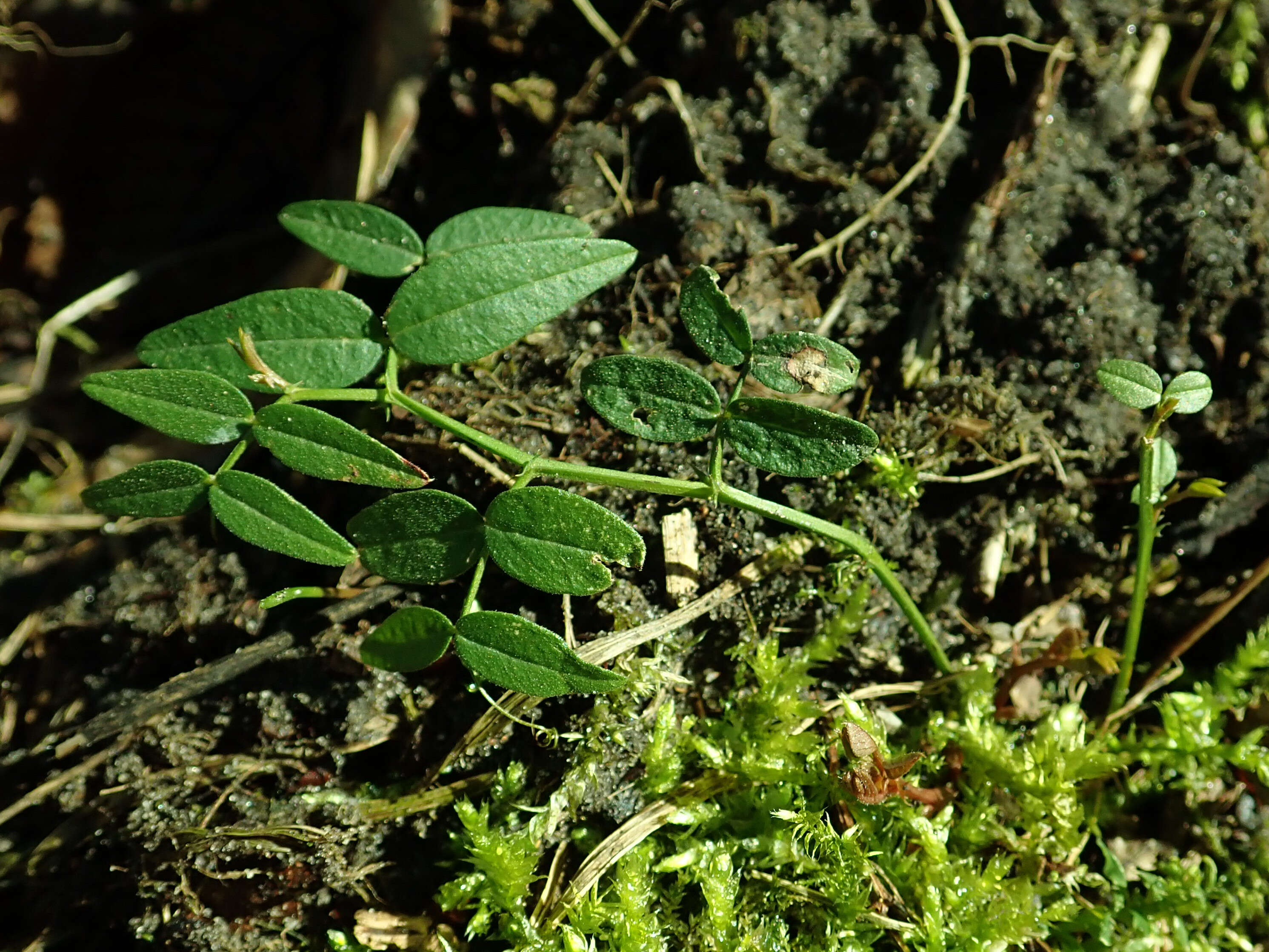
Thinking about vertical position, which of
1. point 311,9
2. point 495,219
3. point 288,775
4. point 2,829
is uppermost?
point 311,9

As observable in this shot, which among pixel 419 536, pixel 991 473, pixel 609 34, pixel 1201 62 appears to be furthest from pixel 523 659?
pixel 1201 62

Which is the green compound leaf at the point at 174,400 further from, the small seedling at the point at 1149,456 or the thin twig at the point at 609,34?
the small seedling at the point at 1149,456

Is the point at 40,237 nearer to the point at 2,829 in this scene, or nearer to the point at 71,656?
the point at 71,656

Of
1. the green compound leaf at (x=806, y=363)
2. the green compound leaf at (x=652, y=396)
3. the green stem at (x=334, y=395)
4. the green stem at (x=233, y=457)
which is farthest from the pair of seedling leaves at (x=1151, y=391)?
the green stem at (x=233, y=457)

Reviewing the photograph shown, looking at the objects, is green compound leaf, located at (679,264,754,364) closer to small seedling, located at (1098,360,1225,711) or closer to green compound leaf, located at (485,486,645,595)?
green compound leaf, located at (485,486,645,595)

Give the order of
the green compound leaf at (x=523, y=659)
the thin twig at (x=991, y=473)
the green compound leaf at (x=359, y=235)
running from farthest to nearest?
the thin twig at (x=991, y=473) < the green compound leaf at (x=359, y=235) < the green compound leaf at (x=523, y=659)

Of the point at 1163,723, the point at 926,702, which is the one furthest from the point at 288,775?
the point at 1163,723

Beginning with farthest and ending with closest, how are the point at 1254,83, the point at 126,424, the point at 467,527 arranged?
1. the point at 126,424
2. the point at 1254,83
3. the point at 467,527
